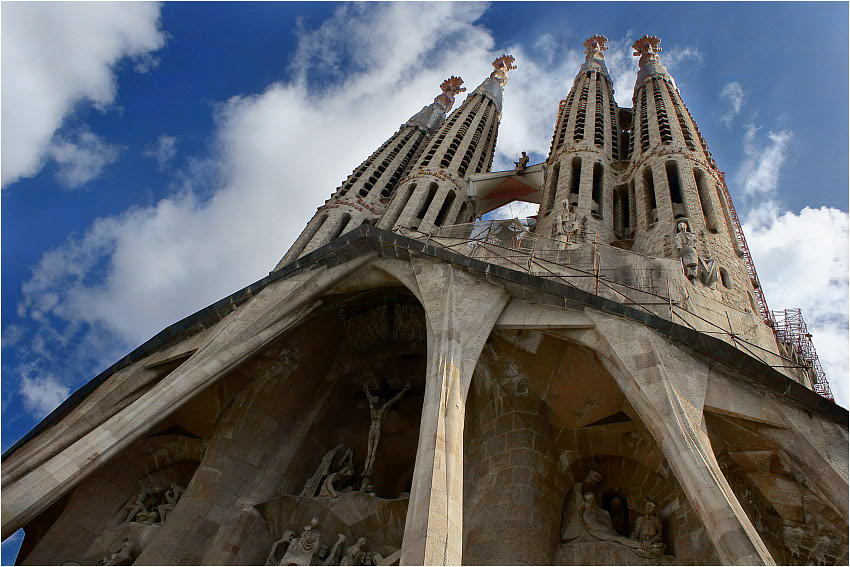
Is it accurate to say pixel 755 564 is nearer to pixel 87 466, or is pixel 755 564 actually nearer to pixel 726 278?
pixel 87 466

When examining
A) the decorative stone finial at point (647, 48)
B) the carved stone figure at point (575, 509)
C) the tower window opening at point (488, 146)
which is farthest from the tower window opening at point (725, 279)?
the decorative stone finial at point (647, 48)

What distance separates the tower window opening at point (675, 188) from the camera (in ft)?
54.6

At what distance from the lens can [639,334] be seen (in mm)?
9094

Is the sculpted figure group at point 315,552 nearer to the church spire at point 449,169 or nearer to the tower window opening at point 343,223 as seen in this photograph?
the church spire at point 449,169

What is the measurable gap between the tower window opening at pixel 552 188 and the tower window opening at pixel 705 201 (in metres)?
3.62

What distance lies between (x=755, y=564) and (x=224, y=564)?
714 cm

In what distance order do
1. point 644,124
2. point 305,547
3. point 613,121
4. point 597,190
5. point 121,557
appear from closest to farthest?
point 305,547 → point 121,557 → point 597,190 → point 644,124 → point 613,121

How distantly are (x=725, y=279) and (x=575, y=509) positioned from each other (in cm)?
625

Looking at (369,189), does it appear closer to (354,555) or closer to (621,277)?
(621,277)

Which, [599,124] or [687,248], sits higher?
[599,124]

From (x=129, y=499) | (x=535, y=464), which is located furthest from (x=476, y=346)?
(x=129, y=499)

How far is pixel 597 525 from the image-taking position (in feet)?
31.1

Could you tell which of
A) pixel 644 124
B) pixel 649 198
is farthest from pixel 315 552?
pixel 644 124

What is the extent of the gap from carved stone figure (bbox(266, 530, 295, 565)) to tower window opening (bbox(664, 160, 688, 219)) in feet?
35.0
